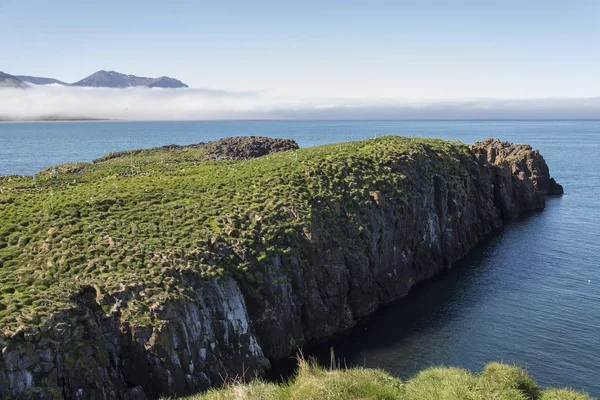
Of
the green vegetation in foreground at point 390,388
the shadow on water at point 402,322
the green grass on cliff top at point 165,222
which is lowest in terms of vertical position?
the shadow on water at point 402,322

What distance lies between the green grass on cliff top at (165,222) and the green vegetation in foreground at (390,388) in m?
16.2

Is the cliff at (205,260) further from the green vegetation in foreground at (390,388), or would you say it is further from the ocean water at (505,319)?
the green vegetation in foreground at (390,388)

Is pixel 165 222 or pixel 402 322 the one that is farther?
pixel 402 322

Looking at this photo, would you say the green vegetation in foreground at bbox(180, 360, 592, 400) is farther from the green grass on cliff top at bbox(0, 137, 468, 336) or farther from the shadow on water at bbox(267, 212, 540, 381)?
the green grass on cliff top at bbox(0, 137, 468, 336)

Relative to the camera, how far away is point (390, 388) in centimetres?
2886

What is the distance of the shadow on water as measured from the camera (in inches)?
1900

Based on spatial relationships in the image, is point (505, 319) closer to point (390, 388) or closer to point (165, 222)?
point (390, 388)

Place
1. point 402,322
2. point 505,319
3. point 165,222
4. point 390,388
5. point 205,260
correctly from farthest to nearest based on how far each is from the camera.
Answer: point 402,322 < point 505,319 < point 165,222 < point 205,260 < point 390,388

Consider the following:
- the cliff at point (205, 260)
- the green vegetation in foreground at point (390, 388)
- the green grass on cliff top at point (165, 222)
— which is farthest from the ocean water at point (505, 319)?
the green grass on cliff top at point (165, 222)

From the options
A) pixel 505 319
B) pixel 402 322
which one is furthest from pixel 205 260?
pixel 505 319

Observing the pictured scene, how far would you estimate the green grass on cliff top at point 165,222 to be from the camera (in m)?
40.8

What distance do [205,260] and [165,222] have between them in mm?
8817

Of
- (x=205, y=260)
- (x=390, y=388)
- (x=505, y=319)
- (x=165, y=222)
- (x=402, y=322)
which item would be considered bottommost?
(x=402, y=322)

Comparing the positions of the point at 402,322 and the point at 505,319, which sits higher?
the point at 505,319
